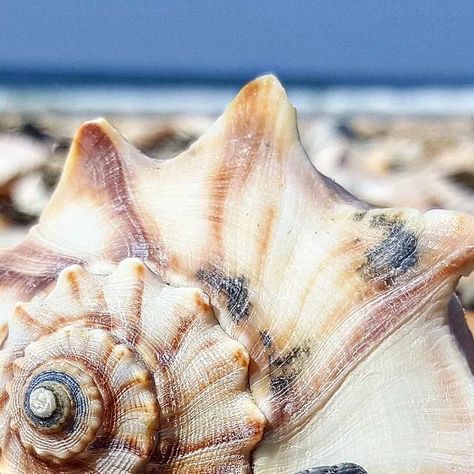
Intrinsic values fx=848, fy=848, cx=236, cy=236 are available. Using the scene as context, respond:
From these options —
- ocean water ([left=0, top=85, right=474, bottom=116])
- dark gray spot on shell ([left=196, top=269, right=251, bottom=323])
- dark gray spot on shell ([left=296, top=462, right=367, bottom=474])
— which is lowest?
dark gray spot on shell ([left=296, top=462, right=367, bottom=474])

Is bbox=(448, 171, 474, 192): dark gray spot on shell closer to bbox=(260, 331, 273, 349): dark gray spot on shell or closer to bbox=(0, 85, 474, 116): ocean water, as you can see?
bbox=(260, 331, 273, 349): dark gray spot on shell

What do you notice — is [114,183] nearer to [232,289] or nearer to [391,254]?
[232,289]

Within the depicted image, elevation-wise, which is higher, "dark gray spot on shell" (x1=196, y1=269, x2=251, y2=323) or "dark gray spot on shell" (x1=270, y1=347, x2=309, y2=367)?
"dark gray spot on shell" (x1=196, y1=269, x2=251, y2=323)

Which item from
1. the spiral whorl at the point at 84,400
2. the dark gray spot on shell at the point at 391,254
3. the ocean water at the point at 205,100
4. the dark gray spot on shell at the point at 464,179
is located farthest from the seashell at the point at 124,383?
the ocean water at the point at 205,100

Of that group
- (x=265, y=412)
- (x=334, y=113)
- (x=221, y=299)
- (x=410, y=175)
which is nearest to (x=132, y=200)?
(x=221, y=299)

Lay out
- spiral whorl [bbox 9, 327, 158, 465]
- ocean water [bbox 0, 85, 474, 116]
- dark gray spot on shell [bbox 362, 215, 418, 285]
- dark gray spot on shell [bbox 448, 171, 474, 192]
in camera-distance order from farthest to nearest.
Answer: ocean water [bbox 0, 85, 474, 116] → dark gray spot on shell [bbox 448, 171, 474, 192] → dark gray spot on shell [bbox 362, 215, 418, 285] → spiral whorl [bbox 9, 327, 158, 465]

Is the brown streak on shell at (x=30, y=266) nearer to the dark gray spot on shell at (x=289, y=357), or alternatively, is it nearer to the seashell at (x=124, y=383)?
the seashell at (x=124, y=383)

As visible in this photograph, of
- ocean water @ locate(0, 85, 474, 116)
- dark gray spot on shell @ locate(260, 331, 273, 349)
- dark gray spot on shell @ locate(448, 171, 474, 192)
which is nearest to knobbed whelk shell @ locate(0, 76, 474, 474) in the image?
dark gray spot on shell @ locate(260, 331, 273, 349)
